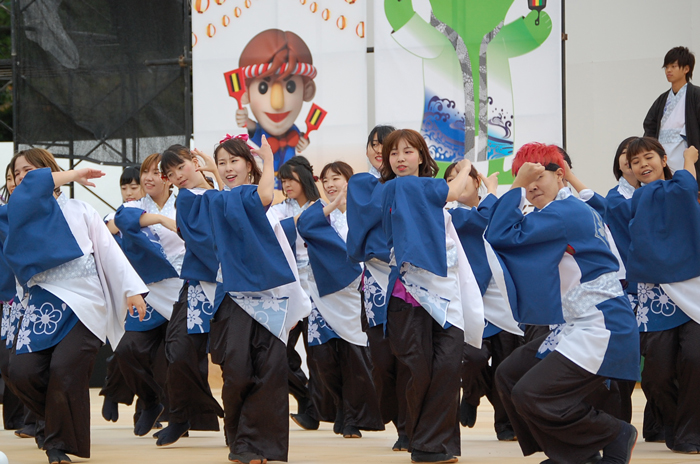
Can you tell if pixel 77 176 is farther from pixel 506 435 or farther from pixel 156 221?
pixel 506 435

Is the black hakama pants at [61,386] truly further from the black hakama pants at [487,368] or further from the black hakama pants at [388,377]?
the black hakama pants at [487,368]

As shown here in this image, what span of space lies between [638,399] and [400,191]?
12.3ft

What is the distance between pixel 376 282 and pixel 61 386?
5.00 ft

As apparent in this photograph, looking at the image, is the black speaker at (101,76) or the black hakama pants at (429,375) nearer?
the black hakama pants at (429,375)

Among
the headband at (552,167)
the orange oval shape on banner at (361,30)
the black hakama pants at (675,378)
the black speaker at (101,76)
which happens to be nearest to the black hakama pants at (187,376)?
the headband at (552,167)

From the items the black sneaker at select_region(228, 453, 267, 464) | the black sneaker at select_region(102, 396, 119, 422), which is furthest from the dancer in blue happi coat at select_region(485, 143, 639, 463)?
the black sneaker at select_region(102, 396, 119, 422)

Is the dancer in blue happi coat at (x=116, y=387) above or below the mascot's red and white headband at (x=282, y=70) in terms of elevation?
below

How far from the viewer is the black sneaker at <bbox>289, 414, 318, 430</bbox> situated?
5129 millimetres

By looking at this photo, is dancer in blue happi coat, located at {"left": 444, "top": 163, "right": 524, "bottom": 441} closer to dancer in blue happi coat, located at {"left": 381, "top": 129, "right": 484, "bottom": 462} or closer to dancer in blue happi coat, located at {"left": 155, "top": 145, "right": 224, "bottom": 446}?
dancer in blue happi coat, located at {"left": 381, "top": 129, "right": 484, "bottom": 462}

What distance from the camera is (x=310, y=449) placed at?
404cm

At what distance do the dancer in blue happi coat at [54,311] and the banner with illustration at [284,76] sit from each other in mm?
3891

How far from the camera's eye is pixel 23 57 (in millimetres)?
7980

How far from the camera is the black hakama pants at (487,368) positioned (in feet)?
14.0

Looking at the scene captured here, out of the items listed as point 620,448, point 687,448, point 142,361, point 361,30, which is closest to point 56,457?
point 142,361
